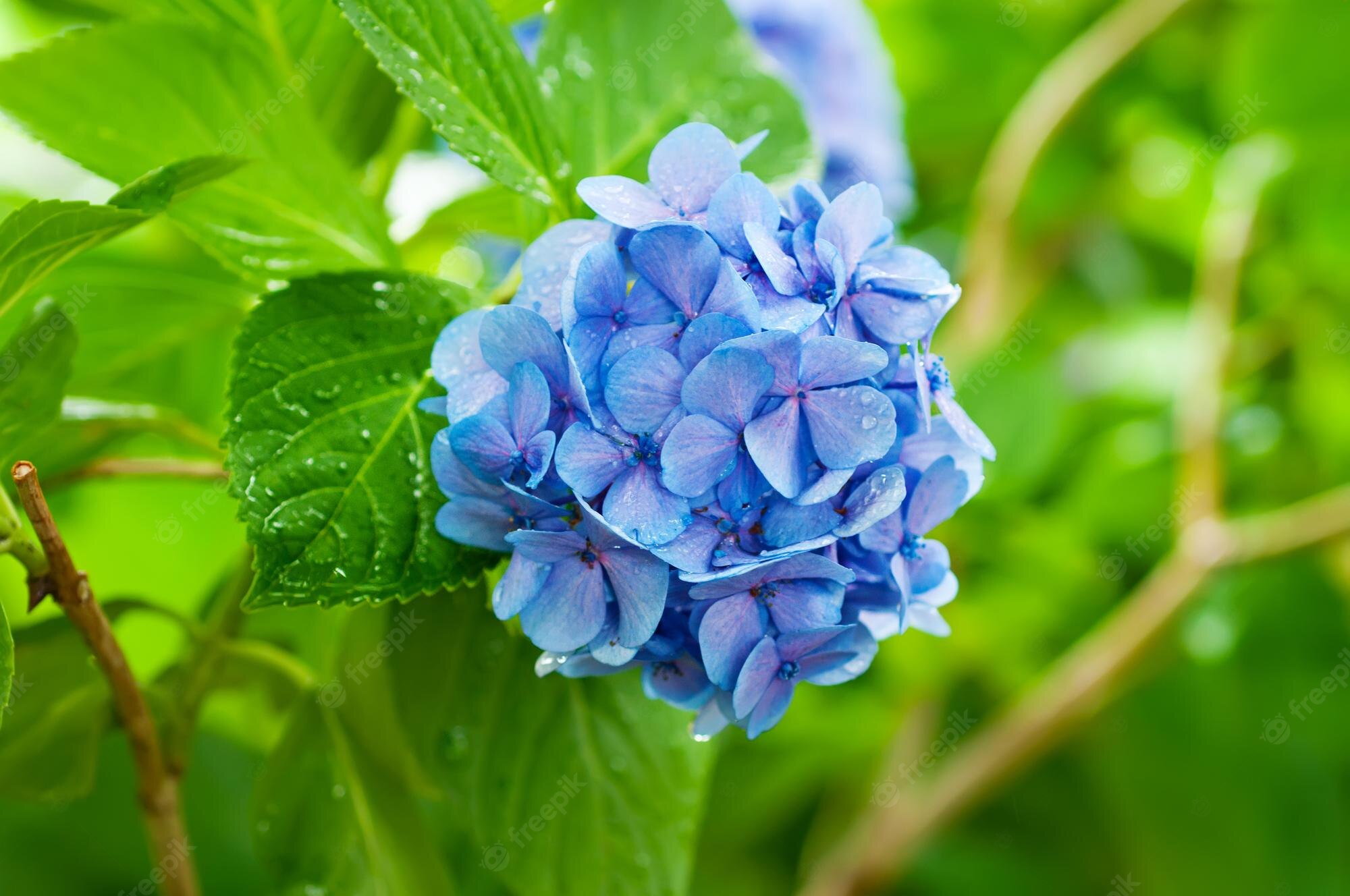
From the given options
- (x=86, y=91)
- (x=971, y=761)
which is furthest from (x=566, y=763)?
(x=971, y=761)

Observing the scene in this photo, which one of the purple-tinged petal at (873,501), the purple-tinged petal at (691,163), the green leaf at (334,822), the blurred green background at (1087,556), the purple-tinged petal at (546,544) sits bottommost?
the blurred green background at (1087,556)

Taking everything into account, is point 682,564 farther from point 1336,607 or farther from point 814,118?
point 1336,607

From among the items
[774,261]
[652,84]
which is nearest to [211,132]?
[652,84]

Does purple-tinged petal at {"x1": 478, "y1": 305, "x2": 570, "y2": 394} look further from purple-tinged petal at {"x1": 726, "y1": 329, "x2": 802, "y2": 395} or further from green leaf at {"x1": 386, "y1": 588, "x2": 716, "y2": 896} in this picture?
green leaf at {"x1": 386, "y1": 588, "x2": 716, "y2": 896}

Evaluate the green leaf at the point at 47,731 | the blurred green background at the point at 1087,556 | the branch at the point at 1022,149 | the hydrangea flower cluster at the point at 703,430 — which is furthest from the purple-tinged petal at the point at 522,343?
the branch at the point at 1022,149

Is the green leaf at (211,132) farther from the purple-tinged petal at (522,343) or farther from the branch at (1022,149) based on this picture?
the branch at (1022,149)

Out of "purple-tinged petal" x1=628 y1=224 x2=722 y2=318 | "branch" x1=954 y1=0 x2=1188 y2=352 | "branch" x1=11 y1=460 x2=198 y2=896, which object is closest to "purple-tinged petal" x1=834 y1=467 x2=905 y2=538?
"purple-tinged petal" x1=628 y1=224 x2=722 y2=318

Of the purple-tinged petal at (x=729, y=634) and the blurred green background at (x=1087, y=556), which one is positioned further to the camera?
the blurred green background at (x=1087, y=556)
